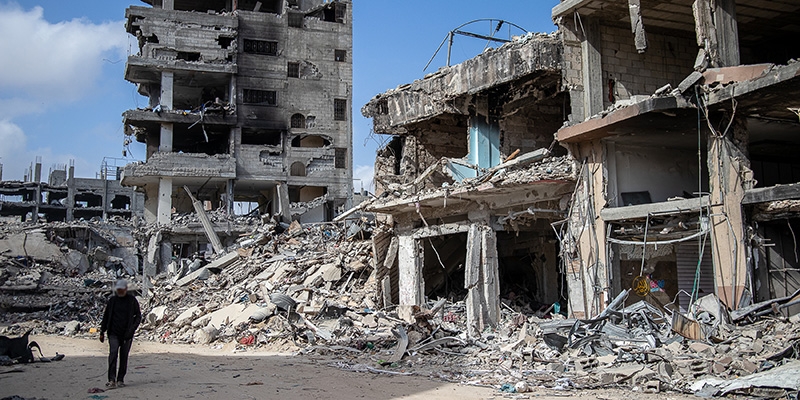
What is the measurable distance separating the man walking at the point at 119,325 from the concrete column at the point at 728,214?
9.52 m

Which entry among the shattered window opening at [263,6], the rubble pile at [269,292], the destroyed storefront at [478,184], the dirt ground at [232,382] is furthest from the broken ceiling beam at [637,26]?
the shattered window opening at [263,6]

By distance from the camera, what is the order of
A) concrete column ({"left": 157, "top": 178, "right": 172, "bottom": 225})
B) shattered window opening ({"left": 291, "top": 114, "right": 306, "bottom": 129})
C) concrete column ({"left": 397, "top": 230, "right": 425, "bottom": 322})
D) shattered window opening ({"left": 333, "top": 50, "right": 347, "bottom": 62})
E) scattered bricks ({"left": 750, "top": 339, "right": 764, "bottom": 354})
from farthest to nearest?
1. shattered window opening ({"left": 333, "top": 50, "right": 347, "bottom": 62})
2. shattered window opening ({"left": 291, "top": 114, "right": 306, "bottom": 129})
3. concrete column ({"left": 157, "top": 178, "right": 172, "bottom": 225})
4. concrete column ({"left": 397, "top": 230, "right": 425, "bottom": 322})
5. scattered bricks ({"left": 750, "top": 339, "right": 764, "bottom": 354})

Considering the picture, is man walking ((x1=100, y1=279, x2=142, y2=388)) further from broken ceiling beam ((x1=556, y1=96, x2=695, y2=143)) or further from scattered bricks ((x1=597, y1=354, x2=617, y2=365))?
broken ceiling beam ((x1=556, y1=96, x2=695, y2=143))

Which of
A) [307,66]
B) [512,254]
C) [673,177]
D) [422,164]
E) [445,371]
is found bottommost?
[445,371]

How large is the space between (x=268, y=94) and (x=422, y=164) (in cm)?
2464

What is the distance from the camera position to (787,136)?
44.0 feet

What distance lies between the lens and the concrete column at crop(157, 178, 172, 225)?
37.8 metres

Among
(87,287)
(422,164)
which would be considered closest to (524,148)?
(422,164)

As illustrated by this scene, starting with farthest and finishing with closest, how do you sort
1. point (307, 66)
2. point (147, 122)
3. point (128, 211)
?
point (128, 211) → point (307, 66) → point (147, 122)

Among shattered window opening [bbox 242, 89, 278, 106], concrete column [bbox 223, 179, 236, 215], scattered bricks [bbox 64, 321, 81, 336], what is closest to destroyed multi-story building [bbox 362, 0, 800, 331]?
scattered bricks [bbox 64, 321, 81, 336]

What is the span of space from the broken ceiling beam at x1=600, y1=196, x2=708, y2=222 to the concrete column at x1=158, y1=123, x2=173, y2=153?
104ft

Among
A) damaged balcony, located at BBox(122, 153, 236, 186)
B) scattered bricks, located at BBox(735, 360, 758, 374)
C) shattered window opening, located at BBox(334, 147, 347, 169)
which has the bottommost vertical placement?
scattered bricks, located at BBox(735, 360, 758, 374)

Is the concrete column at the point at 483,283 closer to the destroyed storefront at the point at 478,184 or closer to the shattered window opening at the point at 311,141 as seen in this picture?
the destroyed storefront at the point at 478,184

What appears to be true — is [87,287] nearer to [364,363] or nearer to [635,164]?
[364,363]
